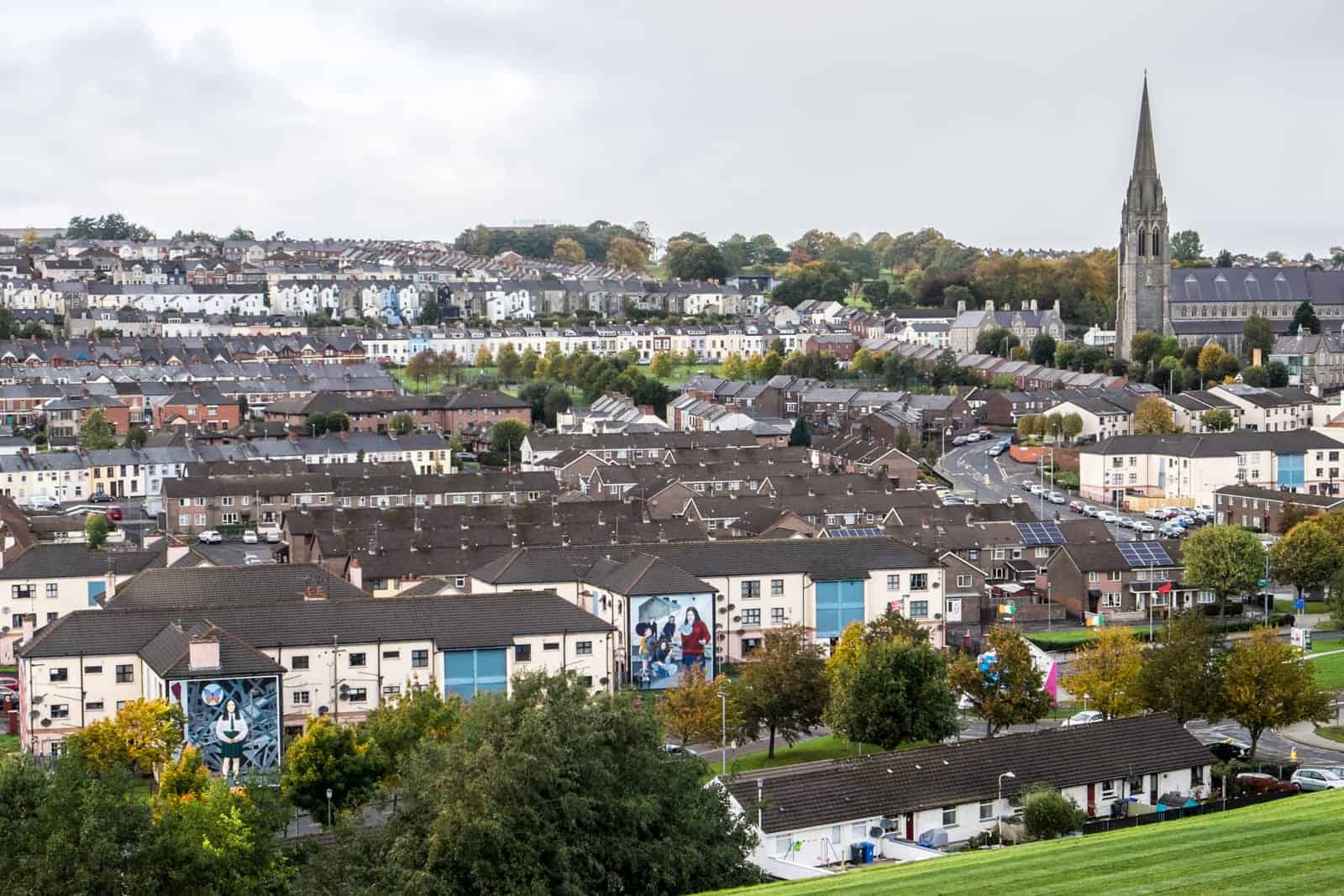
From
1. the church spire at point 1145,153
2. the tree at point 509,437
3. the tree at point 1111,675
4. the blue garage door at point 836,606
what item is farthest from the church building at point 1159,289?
the tree at point 1111,675

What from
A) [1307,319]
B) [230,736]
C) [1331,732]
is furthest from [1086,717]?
[1307,319]

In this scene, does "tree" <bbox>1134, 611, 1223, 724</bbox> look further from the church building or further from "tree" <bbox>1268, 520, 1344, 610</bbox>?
the church building

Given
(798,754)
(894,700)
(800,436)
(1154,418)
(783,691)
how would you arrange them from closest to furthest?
(894,700)
(783,691)
(798,754)
(1154,418)
(800,436)

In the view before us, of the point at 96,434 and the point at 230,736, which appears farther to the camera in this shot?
the point at 96,434

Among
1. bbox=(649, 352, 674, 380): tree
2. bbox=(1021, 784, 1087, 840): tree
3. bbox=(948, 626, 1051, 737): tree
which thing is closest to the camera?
bbox=(1021, 784, 1087, 840): tree

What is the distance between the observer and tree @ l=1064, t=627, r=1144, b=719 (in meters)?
28.2

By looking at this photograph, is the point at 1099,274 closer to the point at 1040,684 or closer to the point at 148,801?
the point at 1040,684

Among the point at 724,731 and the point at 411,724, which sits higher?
the point at 411,724

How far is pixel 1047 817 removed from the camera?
22016mm

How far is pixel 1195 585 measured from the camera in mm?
40156

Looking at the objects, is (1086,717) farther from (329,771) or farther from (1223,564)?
(329,771)

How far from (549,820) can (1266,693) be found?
1299cm

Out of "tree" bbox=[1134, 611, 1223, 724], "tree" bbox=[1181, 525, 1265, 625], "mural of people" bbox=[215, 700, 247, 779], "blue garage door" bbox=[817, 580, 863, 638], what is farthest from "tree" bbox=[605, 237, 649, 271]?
"mural of people" bbox=[215, 700, 247, 779]

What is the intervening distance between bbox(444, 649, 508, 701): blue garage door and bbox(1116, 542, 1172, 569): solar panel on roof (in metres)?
17.4
